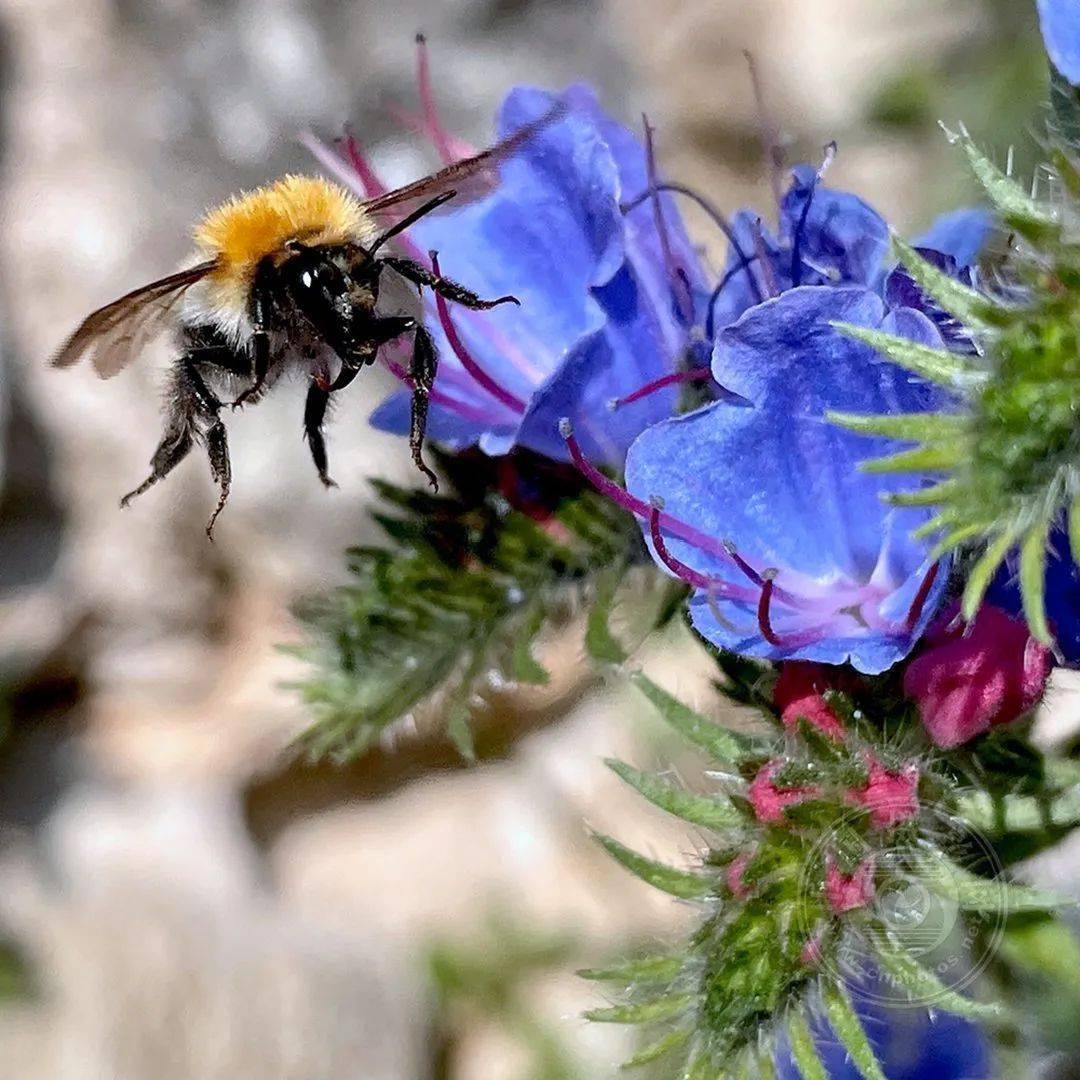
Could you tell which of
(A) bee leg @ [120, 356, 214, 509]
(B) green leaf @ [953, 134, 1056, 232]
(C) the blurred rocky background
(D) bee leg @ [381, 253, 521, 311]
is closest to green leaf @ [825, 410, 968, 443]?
(B) green leaf @ [953, 134, 1056, 232]

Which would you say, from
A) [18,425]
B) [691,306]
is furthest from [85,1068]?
[691,306]

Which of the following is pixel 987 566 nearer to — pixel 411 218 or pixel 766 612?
pixel 766 612

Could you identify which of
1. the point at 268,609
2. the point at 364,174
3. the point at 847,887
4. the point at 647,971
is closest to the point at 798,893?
the point at 847,887

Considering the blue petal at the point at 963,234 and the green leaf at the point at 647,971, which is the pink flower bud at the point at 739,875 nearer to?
the green leaf at the point at 647,971

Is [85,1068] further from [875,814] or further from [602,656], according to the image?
[875,814]

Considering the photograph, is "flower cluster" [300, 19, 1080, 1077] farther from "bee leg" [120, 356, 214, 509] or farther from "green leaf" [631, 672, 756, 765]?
"bee leg" [120, 356, 214, 509]
